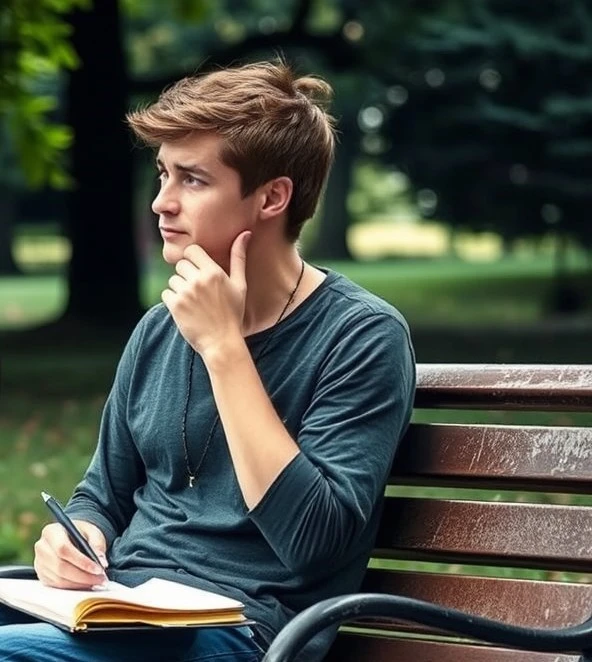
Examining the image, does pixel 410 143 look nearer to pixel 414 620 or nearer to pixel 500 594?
pixel 500 594

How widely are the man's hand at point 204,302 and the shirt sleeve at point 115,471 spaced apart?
379mm

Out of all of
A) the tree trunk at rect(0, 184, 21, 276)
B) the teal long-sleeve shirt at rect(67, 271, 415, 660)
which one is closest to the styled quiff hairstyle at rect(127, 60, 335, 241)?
the teal long-sleeve shirt at rect(67, 271, 415, 660)

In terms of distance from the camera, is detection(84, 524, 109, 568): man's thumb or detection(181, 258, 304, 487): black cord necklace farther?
detection(84, 524, 109, 568): man's thumb

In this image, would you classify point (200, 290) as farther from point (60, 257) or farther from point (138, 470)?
point (60, 257)

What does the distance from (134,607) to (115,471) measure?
635 millimetres

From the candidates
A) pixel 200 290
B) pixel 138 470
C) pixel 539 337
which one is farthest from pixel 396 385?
pixel 539 337

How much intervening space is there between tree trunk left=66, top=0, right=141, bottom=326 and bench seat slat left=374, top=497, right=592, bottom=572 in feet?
50.2

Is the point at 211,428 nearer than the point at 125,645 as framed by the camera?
No

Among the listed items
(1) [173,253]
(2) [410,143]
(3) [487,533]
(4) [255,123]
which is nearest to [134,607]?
(1) [173,253]

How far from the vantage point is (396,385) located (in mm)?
3018

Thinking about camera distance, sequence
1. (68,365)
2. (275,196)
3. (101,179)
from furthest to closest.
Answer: (101,179), (68,365), (275,196)

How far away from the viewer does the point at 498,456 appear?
126 inches

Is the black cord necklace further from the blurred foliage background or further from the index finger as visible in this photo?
the blurred foliage background

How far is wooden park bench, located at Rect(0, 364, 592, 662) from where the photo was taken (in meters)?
3.10
